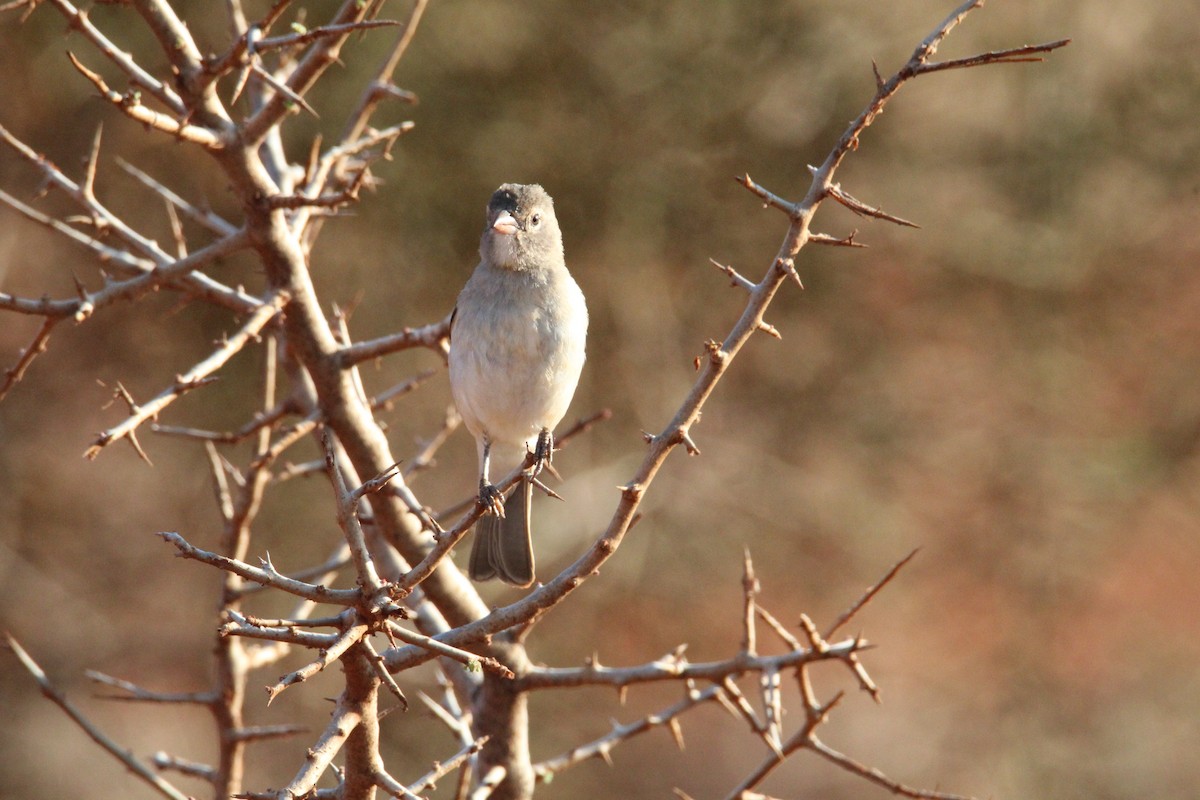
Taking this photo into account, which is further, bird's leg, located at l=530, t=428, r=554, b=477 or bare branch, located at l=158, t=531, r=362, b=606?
bird's leg, located at l=530, t=428, r=554, b=477

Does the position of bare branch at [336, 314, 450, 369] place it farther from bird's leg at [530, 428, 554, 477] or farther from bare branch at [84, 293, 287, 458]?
bird's leg at [530, 428, 554, 477]

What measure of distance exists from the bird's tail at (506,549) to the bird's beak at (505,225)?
3.22 ft

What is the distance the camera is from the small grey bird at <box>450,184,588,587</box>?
4.32m

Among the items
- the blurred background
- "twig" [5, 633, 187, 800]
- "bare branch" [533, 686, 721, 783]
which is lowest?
"twig" [5, 633, 187, 800]


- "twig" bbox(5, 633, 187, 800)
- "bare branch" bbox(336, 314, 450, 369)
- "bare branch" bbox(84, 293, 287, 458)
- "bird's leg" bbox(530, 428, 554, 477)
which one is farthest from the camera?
"bird's leg" bbox(530, 428, 554, 477)

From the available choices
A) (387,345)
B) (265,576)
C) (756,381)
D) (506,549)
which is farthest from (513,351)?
(756,381)

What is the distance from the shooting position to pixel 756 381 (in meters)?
12.8

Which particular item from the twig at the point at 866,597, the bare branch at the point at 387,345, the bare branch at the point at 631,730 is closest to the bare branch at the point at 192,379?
the bare branch at the point at 387,345

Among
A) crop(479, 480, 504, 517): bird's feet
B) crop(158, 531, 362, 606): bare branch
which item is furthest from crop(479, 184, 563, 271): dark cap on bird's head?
crop(158, 531, 362, 606): bare branch

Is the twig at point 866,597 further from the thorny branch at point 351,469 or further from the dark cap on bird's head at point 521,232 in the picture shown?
the dark cap on bird's head at point 521,232

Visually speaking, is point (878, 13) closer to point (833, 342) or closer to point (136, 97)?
point (833, 342)

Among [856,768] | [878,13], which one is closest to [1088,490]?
[878,13]

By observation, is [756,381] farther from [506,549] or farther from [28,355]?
[28,355]

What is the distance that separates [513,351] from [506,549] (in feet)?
2.39
